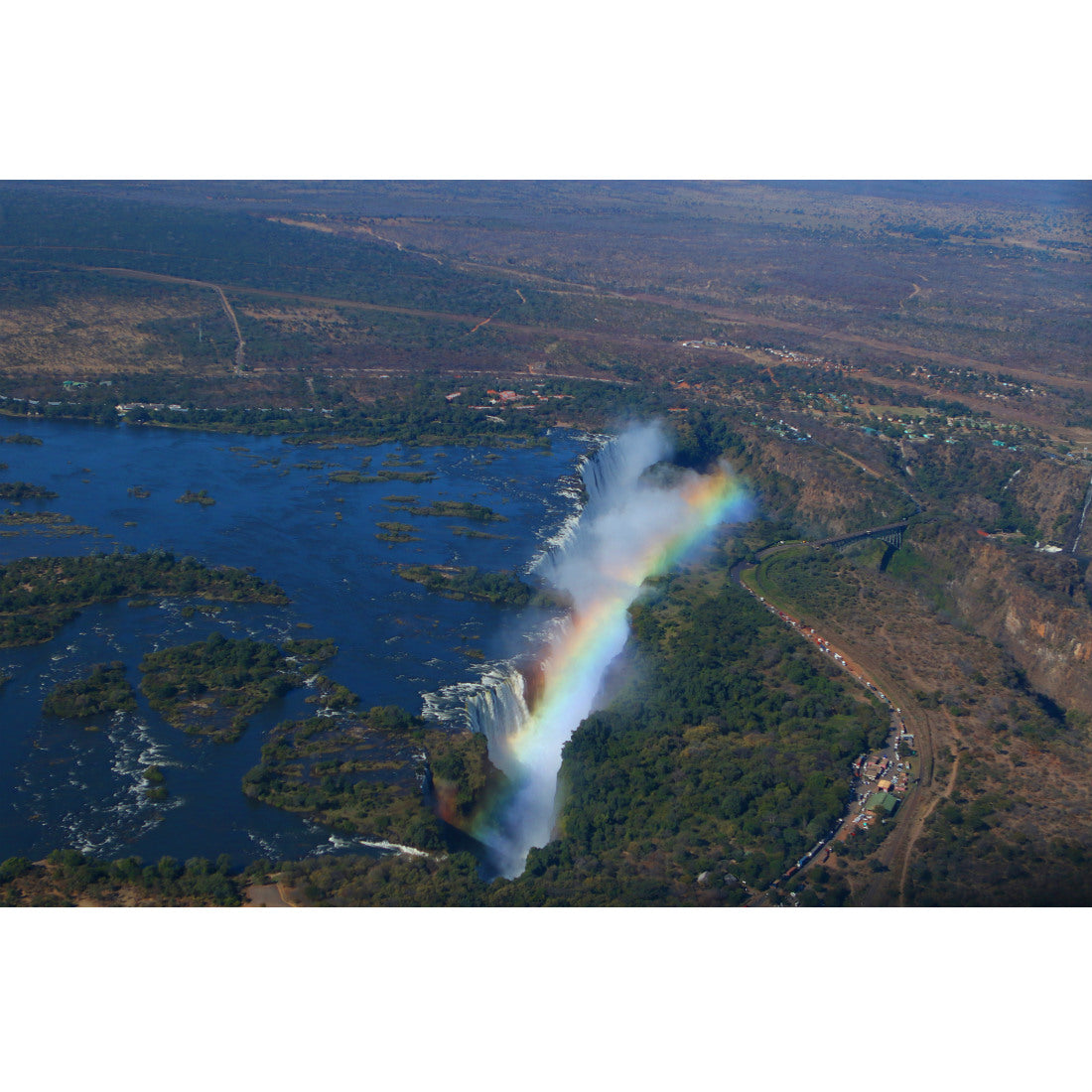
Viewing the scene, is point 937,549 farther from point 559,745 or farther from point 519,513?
point 559,745

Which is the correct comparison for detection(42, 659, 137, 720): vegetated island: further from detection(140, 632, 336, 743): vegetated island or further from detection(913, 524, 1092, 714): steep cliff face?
detection(913, 524, 1092, 714): steep cliff face

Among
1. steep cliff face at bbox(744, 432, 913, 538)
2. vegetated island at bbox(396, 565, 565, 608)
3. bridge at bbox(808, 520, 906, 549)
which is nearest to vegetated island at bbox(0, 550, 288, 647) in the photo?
vegetated island at bbox(396, 565, 565, 608)

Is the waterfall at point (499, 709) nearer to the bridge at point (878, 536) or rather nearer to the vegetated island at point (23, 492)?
the bridge at point (878, 536)

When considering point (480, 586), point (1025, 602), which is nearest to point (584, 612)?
point (480, 586)

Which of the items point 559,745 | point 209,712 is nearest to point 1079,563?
point 559,745

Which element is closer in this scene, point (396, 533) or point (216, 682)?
point (216, 682)

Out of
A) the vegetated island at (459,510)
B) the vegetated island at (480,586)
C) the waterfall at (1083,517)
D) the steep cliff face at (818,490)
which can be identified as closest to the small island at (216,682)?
the vegetated island at (480,586)

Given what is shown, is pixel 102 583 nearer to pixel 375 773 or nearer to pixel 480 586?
pixel 480 586
